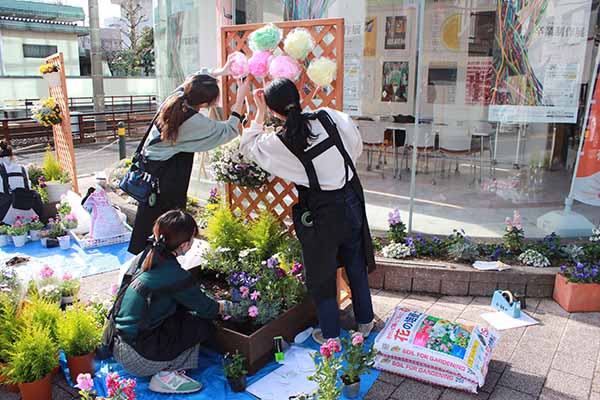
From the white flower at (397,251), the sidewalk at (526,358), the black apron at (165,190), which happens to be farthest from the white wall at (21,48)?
the sidewalk at (526,358)

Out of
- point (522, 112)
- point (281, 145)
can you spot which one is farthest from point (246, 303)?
point (522, 112)

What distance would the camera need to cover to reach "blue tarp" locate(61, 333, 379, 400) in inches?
105

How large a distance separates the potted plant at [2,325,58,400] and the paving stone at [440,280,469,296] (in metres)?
2.84

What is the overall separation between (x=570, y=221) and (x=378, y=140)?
2597mm

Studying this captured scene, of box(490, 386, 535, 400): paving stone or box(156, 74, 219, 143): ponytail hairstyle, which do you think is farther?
box(156, 74, 219, 143): ponytail hairstyle

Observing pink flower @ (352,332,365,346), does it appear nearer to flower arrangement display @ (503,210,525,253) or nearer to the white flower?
the white flower

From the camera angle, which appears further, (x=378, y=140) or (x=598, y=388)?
(x=378, y=140)

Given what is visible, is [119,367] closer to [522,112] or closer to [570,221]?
[570,221]

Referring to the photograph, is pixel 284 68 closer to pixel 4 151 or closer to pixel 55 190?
pixel 4 151

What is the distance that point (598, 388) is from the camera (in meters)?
2.71

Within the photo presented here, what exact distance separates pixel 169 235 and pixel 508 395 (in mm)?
2047

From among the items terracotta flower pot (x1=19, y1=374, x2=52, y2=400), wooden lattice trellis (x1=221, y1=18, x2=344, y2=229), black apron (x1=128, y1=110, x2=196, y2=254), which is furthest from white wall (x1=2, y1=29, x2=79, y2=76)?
terracotta flower pot (x1=19, y1=374, x2=52, y2=400)

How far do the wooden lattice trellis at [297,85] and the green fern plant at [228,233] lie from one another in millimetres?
192

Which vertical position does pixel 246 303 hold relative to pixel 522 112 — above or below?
below
